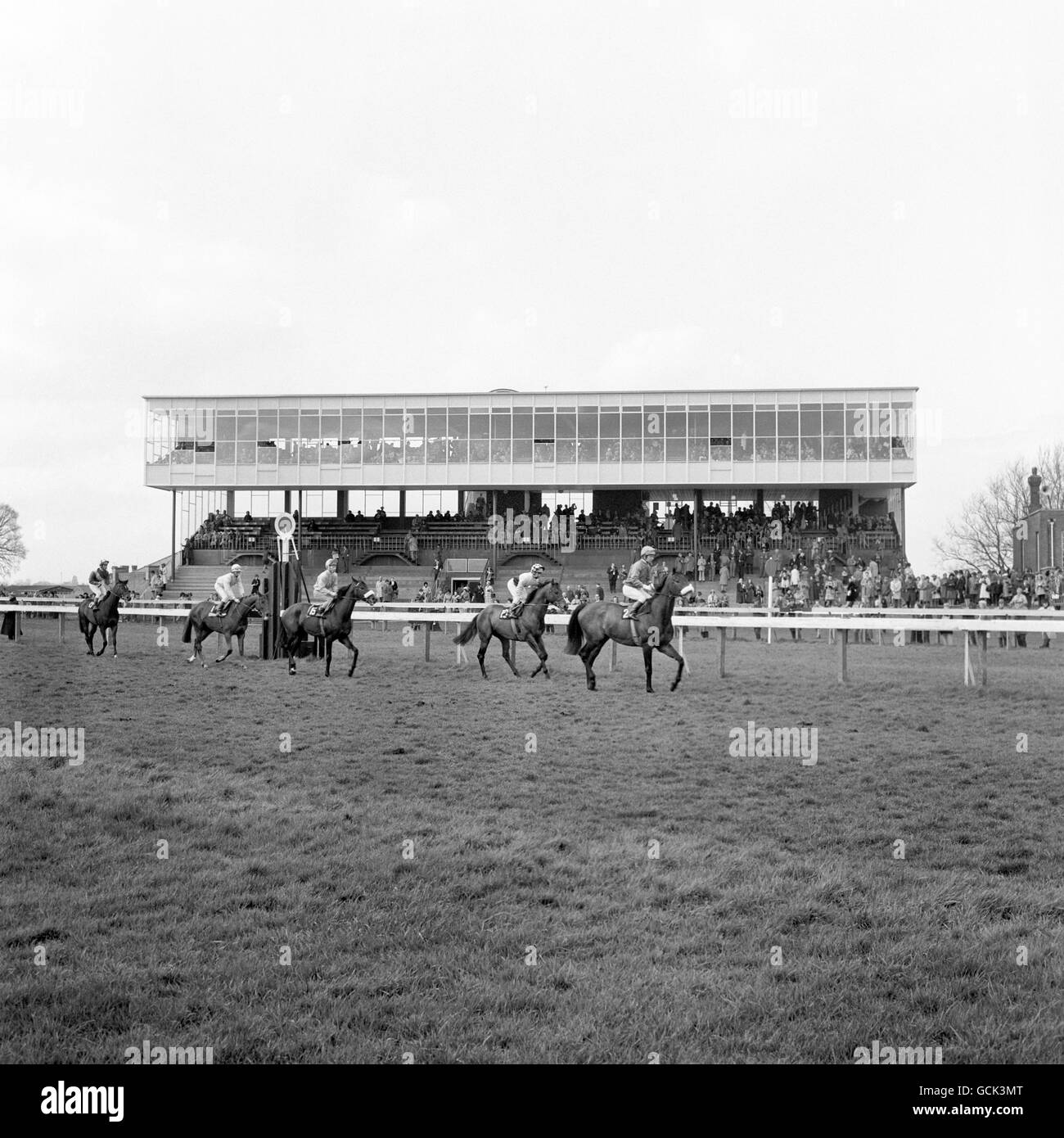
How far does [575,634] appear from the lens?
15492 mm

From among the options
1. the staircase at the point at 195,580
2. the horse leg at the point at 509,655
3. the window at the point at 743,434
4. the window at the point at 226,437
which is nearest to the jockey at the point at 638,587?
the horse leg at the point at 509,655

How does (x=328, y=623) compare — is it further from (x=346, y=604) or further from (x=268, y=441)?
(x=268, y=441)

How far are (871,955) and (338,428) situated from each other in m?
49.2

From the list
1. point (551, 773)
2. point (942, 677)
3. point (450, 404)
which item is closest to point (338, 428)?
point (450, 404)

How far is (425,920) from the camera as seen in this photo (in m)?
5.17

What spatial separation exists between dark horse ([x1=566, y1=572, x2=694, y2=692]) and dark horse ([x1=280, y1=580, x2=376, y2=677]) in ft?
11.7

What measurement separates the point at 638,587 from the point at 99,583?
1204 cm

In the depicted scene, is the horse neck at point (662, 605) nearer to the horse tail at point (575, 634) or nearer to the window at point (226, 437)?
the horse tail at point (575, 634)

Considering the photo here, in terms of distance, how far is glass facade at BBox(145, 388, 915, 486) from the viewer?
48.9 meters
